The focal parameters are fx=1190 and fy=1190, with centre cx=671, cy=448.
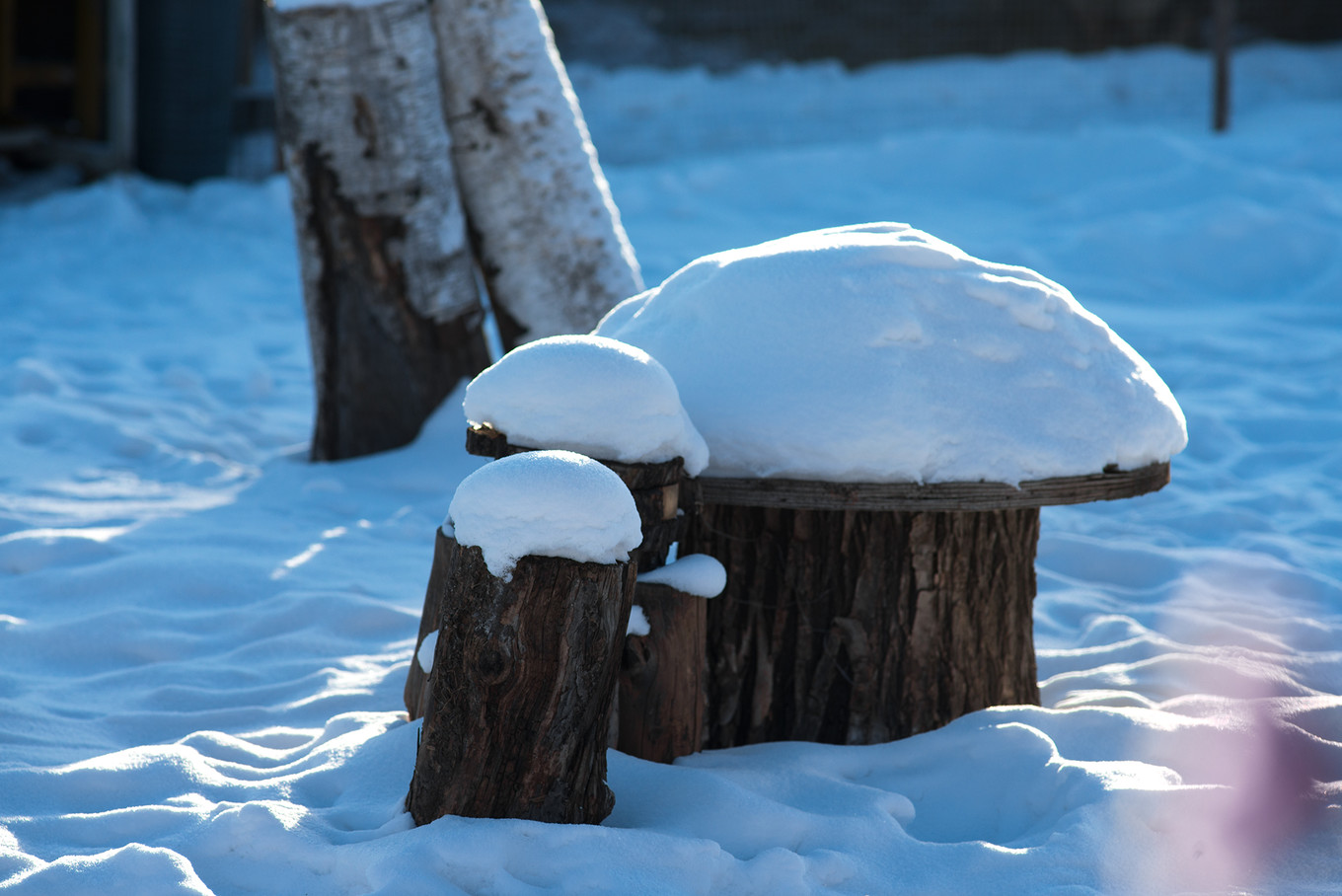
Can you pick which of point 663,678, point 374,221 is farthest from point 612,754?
point 374,221

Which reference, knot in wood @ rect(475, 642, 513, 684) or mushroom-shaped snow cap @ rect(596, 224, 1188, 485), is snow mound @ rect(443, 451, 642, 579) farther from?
mushroom-shaped snow cap @ rect(596, 224, 1188, 485)

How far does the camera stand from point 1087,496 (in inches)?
83.2

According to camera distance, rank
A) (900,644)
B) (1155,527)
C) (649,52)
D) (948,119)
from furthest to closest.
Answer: (649,52), (948,119), (1155,527), (900,644)

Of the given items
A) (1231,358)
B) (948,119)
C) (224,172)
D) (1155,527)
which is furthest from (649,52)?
(1155,527)

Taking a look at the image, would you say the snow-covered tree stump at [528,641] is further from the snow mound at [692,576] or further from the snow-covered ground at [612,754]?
the snow mound at [692,576]

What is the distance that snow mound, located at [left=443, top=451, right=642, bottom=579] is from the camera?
1.67 metres

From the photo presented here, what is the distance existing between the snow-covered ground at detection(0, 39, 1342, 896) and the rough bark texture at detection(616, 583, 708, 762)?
0.06 m

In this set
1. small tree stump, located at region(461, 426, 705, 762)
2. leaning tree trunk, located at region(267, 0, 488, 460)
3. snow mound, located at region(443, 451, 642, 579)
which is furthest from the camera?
leaning tree trunk, located at region(267, 0, 488, 460)

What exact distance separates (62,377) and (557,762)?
4143 mm

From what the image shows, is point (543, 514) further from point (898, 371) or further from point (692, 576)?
point (898, 371)

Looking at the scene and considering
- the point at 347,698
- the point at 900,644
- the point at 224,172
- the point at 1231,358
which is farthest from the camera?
the point at 224,172

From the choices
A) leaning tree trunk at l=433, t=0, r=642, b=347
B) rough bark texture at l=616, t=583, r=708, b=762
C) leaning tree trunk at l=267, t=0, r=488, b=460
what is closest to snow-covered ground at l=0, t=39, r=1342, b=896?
rough bark texture at l=616, t=583, r=708, b=762

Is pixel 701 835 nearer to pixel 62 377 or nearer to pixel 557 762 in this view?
pixel 557 762

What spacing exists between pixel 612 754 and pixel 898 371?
826 millimetres
